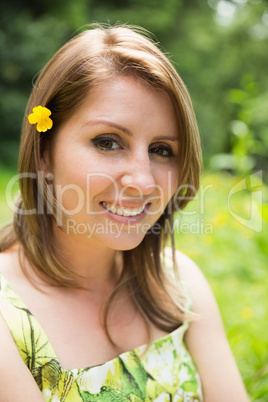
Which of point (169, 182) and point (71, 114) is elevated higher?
point (71, 114)

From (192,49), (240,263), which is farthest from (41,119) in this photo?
(192,49)

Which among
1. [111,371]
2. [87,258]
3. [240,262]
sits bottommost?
[111,371]

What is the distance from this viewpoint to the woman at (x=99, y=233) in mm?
1391

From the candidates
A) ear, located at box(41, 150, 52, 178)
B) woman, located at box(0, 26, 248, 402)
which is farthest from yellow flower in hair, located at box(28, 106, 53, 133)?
ear, located at box(41, 150, 52, 178)

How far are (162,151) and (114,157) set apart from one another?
184mm

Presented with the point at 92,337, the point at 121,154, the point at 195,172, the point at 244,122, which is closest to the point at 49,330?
the point at 92,337

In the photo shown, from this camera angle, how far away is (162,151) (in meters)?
1.54

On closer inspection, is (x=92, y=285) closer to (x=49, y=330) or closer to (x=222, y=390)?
(x=49, y=330)

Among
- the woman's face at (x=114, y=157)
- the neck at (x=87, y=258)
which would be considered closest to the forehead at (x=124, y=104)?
the woman's face at (x=114, y=157)

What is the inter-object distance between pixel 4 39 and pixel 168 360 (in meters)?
9.25

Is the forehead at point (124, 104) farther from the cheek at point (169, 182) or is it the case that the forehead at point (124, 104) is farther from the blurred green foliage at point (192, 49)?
the blurred green foliage at point (192, 49)

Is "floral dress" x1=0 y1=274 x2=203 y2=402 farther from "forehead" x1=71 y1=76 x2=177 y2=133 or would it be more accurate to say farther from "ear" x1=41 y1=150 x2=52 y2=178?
"forehead" x1=71 y1=76 x2=177 y2=133

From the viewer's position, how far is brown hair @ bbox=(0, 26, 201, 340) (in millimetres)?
1430

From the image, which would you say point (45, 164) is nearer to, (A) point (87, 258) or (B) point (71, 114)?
(B) point (71, 114)
